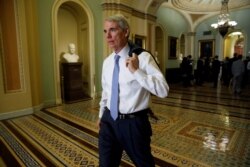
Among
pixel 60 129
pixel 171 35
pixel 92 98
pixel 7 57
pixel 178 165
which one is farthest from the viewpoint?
pixel 171 35

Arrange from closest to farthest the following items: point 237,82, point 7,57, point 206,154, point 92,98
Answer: point 206,154, point 7,57, point 92,98, point 237,82

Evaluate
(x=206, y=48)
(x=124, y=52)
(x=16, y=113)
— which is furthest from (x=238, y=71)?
(x=16, y=113)

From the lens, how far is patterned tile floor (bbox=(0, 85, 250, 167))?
270cm

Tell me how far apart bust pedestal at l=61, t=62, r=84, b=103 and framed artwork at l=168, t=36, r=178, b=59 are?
21.1 feet

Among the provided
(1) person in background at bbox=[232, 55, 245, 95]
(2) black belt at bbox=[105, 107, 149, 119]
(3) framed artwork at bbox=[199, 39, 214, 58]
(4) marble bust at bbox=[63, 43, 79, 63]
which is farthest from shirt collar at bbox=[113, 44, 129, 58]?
(3) framed artwork at bbox=[199, 39, 214, 58]

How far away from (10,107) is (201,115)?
4498mm

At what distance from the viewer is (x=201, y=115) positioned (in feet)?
15.6

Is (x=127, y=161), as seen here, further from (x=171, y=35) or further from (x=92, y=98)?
(x=171, y=35)

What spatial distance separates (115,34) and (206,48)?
13.3 metres

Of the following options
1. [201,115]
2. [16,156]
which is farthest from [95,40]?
[16,156]

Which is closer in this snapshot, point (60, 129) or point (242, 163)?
point (242, 163)

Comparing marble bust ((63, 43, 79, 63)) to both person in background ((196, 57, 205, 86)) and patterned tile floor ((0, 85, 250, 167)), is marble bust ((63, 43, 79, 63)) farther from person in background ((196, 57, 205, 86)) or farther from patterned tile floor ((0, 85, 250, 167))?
person in background ((196, 57, 205, 86))

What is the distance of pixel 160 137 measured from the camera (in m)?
3.43

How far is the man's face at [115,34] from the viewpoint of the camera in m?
1.37
